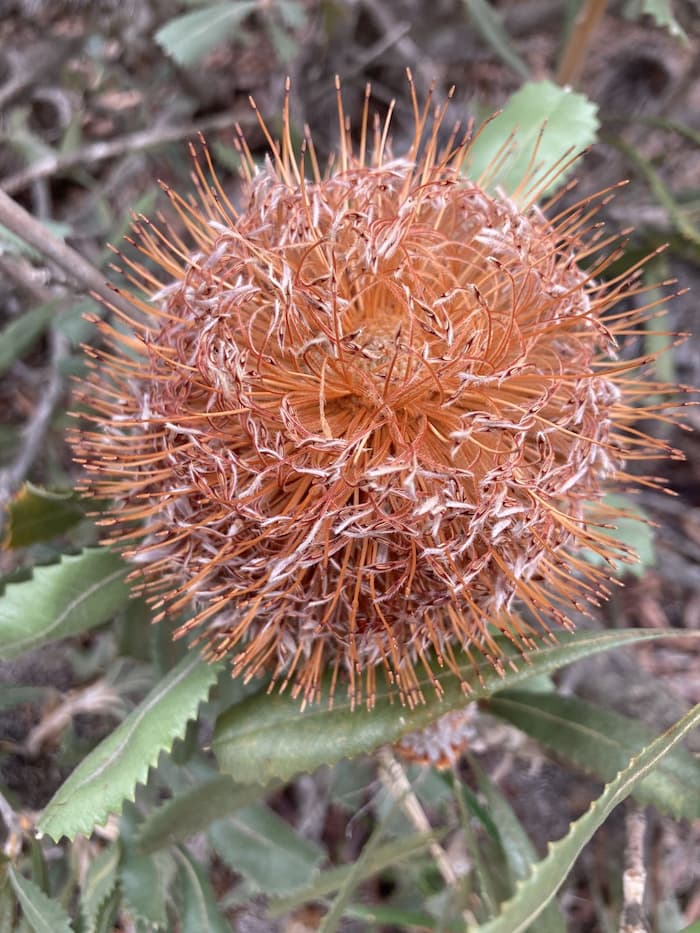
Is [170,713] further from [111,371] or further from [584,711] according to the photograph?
[584,711]

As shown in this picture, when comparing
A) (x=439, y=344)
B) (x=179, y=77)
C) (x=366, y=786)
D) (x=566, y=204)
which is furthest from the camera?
(x=179, y=77)

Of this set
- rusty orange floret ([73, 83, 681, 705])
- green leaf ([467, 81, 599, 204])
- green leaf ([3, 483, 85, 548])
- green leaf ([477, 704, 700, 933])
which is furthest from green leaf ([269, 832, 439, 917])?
green leaf ([467, 81, 599, 204])

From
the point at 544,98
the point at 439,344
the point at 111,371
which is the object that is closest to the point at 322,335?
the point at 439,344

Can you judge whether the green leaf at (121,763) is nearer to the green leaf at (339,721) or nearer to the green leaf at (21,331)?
the green leaf at (339,721)

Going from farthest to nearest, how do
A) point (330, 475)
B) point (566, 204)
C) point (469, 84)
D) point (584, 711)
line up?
point (469, 84), point (566, 204), point (584, 711), point (330, 475)

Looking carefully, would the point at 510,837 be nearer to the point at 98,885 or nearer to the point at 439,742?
the point at 439,742

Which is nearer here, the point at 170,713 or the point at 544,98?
the point at 170,713

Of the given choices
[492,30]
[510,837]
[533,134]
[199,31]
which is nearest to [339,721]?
[510,837]
